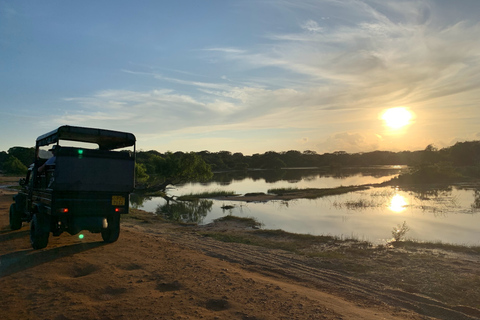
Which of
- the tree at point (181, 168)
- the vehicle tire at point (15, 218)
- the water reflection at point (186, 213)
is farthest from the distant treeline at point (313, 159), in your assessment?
the vehicle tire at point (15, 218)

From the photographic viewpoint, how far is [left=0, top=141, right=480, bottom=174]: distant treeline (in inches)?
2908

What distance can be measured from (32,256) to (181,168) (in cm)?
2947

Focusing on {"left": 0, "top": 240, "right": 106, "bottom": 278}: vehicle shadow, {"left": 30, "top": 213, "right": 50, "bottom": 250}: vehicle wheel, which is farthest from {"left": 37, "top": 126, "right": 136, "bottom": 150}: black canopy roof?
{"left": 0, "top": 240, "right": 106, "bottom": 278}: vehicle shadow

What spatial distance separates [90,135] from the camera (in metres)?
9.51

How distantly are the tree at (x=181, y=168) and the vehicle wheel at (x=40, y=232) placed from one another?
28596 millimetres

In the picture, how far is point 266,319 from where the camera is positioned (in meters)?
4.64

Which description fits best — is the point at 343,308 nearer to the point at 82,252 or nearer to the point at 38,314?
the point at 38,314

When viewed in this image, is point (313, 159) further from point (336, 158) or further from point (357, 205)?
point (357, 205)

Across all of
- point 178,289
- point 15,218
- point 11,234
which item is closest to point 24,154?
point 15,218

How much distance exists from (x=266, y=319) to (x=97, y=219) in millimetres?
5587

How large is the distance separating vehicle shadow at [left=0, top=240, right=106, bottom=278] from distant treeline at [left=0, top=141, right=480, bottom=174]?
49.3 meters

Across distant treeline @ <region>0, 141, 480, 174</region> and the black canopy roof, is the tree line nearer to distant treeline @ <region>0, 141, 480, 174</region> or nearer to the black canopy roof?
distant treeline @ <region>0, 141, 480, 174</region>

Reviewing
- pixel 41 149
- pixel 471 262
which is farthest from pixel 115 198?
pixel 471 262

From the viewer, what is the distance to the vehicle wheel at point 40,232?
841cm
